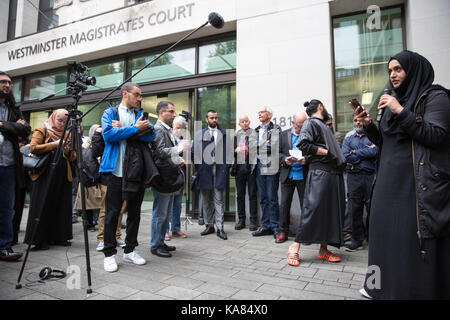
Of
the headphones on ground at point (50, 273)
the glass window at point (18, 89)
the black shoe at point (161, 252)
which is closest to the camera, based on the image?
the headphones on ground at point (50, 273)

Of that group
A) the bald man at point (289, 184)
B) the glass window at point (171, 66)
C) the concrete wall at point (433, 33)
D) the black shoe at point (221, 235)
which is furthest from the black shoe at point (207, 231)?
the concrete wall at point (433, 33)

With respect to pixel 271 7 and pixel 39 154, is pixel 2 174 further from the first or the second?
pixel 271 7

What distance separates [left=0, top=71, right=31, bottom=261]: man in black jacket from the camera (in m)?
3.36

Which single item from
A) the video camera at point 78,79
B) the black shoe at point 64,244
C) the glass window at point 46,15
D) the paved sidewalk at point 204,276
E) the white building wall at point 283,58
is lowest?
the paved sidewalk at point 204,276

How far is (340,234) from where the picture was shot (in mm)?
3344

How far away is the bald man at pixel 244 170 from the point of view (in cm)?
542

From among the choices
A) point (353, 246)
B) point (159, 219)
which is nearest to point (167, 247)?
point (159, 219)

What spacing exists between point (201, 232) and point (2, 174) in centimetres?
321

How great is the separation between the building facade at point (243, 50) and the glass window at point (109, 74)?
3 cm

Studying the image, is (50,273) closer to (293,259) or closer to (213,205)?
(293,259)

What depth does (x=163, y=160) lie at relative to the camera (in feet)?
11.7

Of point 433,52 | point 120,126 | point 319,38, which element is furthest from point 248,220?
point 433,52

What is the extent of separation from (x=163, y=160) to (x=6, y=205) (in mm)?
2029

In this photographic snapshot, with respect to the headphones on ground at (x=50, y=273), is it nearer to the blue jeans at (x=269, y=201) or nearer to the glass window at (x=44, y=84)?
the blue jeans at (x=269, y=201)
